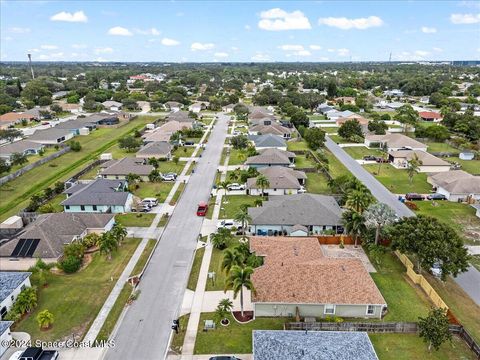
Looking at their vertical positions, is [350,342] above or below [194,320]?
above

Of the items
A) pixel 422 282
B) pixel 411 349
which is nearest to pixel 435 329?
pixel 411 349

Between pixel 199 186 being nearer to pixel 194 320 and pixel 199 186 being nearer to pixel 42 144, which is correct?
pixel 194 320

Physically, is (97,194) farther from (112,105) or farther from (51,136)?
(112,105)

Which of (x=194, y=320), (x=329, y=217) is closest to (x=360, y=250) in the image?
(x=329, y=217)

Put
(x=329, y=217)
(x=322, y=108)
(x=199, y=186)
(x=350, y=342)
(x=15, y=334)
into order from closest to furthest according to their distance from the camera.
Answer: (x=350, y=342)
(x=15, y=334)
(x=329, y=217)
(x=199, y=186)
(x=322, y=108)

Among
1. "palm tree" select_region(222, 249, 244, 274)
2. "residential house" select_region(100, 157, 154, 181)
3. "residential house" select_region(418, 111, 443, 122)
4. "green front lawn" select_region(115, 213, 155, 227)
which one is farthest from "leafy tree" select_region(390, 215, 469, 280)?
"residential house" select_region(418, 111, 443, 122)

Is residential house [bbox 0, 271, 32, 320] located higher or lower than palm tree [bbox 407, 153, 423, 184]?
lower

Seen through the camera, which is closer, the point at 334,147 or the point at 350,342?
the point at 350,342

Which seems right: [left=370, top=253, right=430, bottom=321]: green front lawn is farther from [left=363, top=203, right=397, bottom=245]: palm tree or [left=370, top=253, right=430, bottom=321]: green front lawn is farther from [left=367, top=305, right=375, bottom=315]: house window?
[left=363, top=203, right=397, bottom=245]: palm tree
